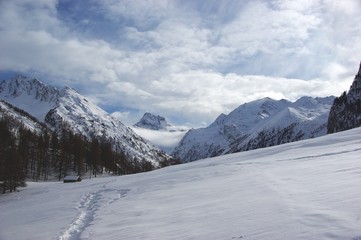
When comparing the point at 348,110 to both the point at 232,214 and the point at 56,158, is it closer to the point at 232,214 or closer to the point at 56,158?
the point at 56,158

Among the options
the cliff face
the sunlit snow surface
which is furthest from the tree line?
the cliff face

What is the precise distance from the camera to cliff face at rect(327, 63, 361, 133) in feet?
508

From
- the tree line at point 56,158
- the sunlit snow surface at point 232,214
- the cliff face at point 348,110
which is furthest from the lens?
the cliff face at point 348,110

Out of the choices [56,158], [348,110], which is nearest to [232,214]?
[56,158]

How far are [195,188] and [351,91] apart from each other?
163358mm

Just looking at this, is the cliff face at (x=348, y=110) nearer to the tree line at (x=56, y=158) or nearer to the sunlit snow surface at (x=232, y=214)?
the tree line at (x=56, y=158)

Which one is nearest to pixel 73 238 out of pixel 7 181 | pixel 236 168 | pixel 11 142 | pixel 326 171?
pixel 326 171

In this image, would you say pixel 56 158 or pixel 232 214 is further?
pixel 56 158

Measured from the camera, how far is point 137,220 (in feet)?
58.4

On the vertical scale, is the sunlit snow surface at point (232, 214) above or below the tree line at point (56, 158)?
below

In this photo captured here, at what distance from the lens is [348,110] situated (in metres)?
163

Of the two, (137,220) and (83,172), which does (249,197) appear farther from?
(83,172)

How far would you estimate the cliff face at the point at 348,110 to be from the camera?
154875 millimetres

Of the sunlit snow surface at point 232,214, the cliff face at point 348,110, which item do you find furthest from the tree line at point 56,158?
the cliff face at point 348,110
